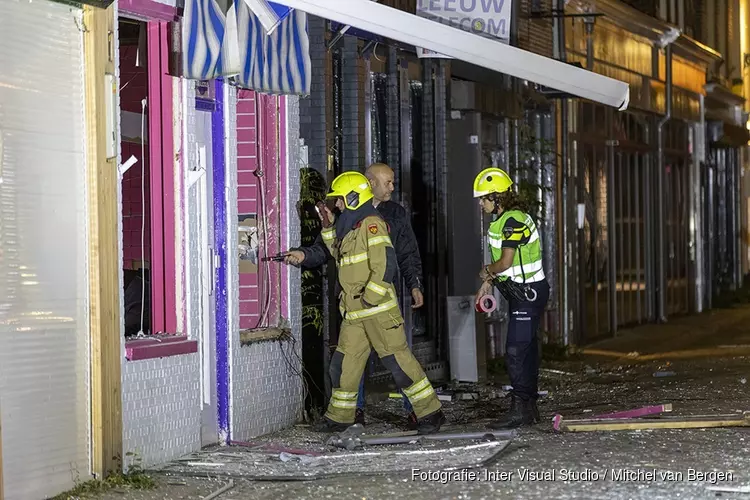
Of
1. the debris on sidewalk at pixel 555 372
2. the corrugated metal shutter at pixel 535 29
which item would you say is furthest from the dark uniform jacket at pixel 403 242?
the corrugated metal shutter at pixel 535 29

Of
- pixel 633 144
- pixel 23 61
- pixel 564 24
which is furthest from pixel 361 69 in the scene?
pixel 633 144

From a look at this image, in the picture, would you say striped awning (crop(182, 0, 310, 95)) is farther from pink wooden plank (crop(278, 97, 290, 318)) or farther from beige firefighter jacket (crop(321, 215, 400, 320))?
beige firefighter jacket (crop(321, 215, 400, 320))

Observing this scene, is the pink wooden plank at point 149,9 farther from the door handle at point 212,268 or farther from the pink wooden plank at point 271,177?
the door handle at point 212,268

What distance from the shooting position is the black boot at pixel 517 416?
10102 mm

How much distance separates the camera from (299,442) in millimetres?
9719

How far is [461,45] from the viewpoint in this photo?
10.3m

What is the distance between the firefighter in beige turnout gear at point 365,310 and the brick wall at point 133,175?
1355mm

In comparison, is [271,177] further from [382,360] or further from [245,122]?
[382,360]

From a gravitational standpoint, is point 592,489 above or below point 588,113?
below

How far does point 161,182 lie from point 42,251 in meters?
1.69

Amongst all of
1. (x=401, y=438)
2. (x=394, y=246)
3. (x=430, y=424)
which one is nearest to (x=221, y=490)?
(x=401, y=438)

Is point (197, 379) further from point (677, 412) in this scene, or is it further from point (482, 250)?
point (482, 250)

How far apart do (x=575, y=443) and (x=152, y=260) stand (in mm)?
3064

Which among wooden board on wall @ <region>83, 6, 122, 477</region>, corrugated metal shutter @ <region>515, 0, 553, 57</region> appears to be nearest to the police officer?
wooden board on wall @ <region>83, 6, 122, 477</region>
